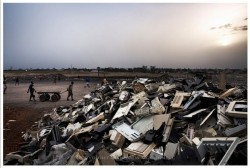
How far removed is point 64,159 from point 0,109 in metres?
1.19

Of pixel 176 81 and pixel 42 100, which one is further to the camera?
pixel 42 100

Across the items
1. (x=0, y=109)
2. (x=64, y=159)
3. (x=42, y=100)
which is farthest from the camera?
(x=42, y=100)

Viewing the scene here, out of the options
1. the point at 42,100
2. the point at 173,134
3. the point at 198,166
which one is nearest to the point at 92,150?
the point at 173,134

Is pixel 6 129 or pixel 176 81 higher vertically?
pixel 176 81

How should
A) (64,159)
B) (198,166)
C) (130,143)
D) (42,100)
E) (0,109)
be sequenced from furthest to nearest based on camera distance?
(42,100)
(130,143)
(64,159)
(0,109)
(198,166)

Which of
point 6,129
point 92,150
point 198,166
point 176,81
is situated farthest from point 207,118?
point 6,129

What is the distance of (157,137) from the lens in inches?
156

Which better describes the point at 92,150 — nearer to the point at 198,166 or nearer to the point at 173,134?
the point at 173,134

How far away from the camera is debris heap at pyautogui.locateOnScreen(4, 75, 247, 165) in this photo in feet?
11.0

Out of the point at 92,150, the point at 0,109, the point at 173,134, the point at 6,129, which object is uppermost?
the point at 0,109

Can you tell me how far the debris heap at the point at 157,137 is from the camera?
3.36 metres

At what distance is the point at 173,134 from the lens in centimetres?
407

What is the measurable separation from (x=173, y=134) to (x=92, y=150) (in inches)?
50.2

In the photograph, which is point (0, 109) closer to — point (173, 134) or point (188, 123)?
point (173, 134)
